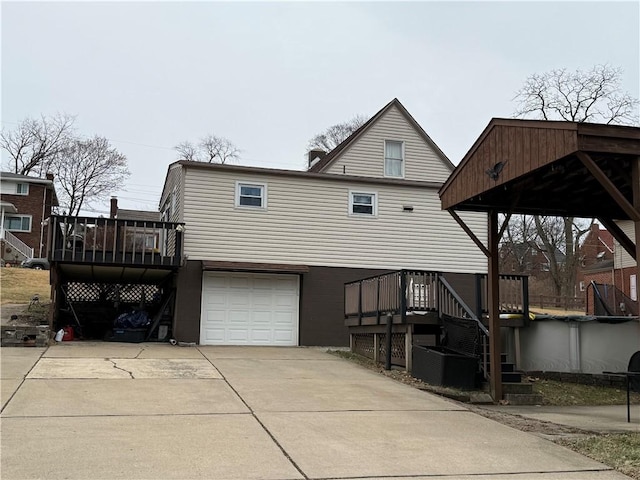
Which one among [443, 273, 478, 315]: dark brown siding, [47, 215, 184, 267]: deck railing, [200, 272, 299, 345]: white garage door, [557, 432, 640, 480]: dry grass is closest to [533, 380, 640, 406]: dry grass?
[557, 432, 640, 480]: dry grass

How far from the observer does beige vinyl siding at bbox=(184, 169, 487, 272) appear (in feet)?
56.0

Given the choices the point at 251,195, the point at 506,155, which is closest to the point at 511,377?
the point at 506,155

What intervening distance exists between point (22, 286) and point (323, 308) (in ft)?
38.5

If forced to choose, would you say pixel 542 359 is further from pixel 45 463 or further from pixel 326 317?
pixel 45 463

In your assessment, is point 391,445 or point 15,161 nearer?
point 391,445

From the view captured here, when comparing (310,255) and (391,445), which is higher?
(310,255)

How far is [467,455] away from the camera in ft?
19.8

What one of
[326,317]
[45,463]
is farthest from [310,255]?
[45,463]

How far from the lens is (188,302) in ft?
54.8

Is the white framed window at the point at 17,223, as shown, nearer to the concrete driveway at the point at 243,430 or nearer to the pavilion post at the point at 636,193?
the concrete driveway at the point at 243,430

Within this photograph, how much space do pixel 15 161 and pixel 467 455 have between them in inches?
1901

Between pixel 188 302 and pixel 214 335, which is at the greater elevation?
pixel 188 302

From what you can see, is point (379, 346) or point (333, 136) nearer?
point (379, 346)

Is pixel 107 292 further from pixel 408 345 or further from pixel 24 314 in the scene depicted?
pixel 408 345
